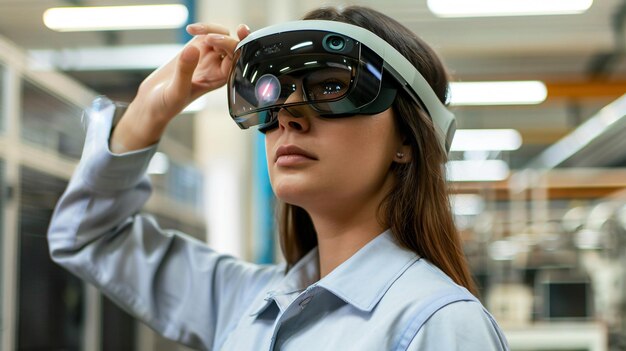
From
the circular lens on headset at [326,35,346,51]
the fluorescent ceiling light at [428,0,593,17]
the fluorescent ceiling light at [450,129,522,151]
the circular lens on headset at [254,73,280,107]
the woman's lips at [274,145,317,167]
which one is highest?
the fluorescent ceiling light at [428,0,593,17]

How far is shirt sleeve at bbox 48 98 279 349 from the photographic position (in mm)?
1492

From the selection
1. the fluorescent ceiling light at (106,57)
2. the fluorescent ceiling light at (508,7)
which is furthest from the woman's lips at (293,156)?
the fluorescent ceiling light at (508,7)

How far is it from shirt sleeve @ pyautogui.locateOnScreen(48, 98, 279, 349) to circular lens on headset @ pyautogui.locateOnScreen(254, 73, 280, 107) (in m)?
0.37

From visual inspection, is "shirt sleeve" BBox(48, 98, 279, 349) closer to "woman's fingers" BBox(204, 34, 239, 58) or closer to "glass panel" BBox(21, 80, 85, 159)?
"woman's fingers" BBox(204, 34, 239, 58)

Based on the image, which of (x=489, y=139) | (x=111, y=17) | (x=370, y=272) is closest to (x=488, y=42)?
(x=111, y=17)

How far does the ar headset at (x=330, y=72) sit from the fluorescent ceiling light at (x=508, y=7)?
121 inches

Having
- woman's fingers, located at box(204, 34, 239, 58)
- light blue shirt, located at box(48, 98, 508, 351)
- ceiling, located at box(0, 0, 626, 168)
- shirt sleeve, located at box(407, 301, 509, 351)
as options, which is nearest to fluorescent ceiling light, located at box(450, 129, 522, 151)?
ceiling, located at box(0, 0, 626, 168)

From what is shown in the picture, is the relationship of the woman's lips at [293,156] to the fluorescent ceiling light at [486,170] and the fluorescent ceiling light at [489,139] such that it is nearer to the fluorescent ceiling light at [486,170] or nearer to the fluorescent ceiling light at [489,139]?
the fluorescent ceiling light at [486,170]

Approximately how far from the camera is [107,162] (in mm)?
1453

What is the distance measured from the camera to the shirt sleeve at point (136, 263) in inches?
58.7

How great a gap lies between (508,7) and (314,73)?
128 inches

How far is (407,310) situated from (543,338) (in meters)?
2.71

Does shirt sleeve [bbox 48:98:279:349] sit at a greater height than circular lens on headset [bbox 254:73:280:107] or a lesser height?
lesser

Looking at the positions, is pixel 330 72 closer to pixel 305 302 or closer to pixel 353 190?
pixel 353 190
